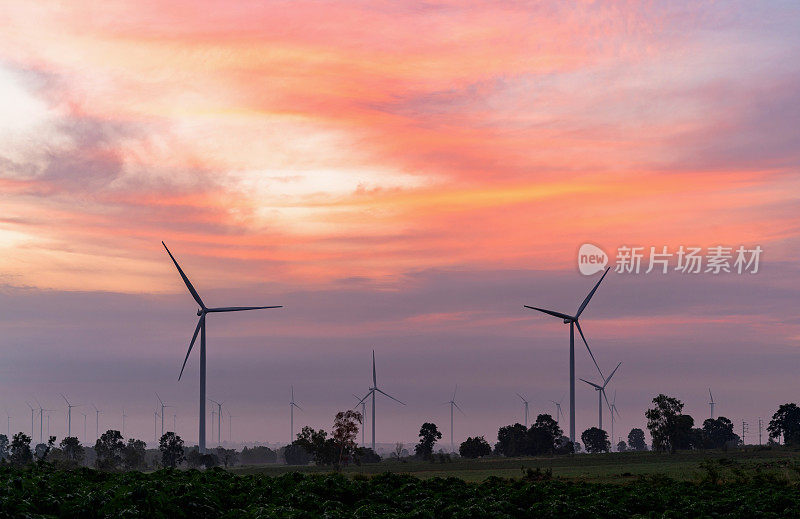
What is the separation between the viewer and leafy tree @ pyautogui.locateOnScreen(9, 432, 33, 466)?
187 metres

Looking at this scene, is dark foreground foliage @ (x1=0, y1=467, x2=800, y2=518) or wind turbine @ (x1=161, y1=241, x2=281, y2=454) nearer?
dark foreground foliage @ (x1=0, y1=467, x2=800, y2=518)

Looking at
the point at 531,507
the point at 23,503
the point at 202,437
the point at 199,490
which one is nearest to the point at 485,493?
the point at 531,507

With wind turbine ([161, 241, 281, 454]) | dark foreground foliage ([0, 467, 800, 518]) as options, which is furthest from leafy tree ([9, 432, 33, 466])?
dark foreground foliage ([0, 467, 800, 518])

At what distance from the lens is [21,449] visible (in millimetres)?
192250

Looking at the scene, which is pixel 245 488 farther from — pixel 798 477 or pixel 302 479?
pixel 798 477

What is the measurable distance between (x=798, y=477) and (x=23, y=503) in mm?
103953

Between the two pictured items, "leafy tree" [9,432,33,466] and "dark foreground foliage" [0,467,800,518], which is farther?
"leafy tree" [9,432,33,466]

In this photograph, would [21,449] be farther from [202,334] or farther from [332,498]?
[332,498]

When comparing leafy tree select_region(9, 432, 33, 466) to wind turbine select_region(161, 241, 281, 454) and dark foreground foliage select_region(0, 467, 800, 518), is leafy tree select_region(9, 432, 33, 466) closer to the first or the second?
wind turbine select_region(161, 241, 281, 454)

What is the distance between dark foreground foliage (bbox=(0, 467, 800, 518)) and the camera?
58094mm

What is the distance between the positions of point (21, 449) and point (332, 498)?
144 m

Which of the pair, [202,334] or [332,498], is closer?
[332,498]

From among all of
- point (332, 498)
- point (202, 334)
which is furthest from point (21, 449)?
point (332, 498)

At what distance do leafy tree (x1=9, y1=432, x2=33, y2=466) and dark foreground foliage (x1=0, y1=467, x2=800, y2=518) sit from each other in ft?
372
